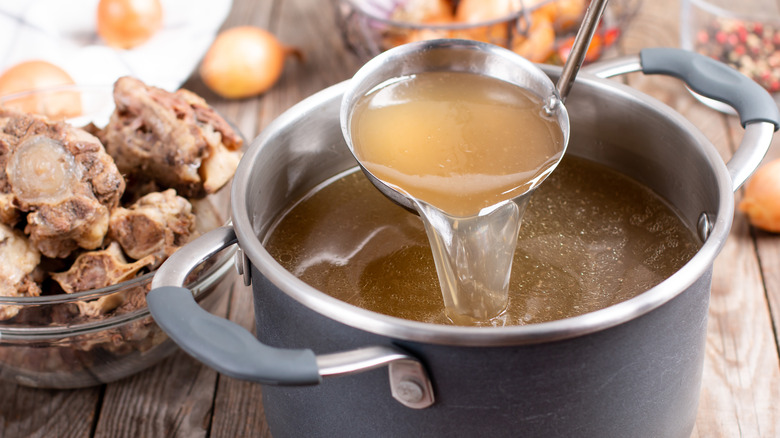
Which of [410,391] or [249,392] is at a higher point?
[410,391]

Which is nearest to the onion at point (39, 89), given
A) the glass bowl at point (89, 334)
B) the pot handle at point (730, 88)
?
the glass bowl at point (89, 334)

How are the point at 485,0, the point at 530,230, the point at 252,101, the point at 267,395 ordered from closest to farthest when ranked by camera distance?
the point at 267,395, the point at 530,230, the point at 485,0, the point at 252,101

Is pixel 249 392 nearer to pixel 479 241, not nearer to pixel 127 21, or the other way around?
pixel 479 241

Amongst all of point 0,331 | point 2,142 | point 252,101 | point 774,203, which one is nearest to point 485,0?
point 252,101

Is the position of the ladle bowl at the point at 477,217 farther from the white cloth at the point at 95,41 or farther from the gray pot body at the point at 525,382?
the white cloth at the point at 95,41

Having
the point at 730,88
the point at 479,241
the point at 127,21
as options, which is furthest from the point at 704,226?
the point at 127,21

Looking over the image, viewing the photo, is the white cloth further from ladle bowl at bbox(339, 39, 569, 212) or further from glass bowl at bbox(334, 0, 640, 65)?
ladle bowl at bbox(339, 39, 569, 212)

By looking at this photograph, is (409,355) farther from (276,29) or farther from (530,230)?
(276,29)
